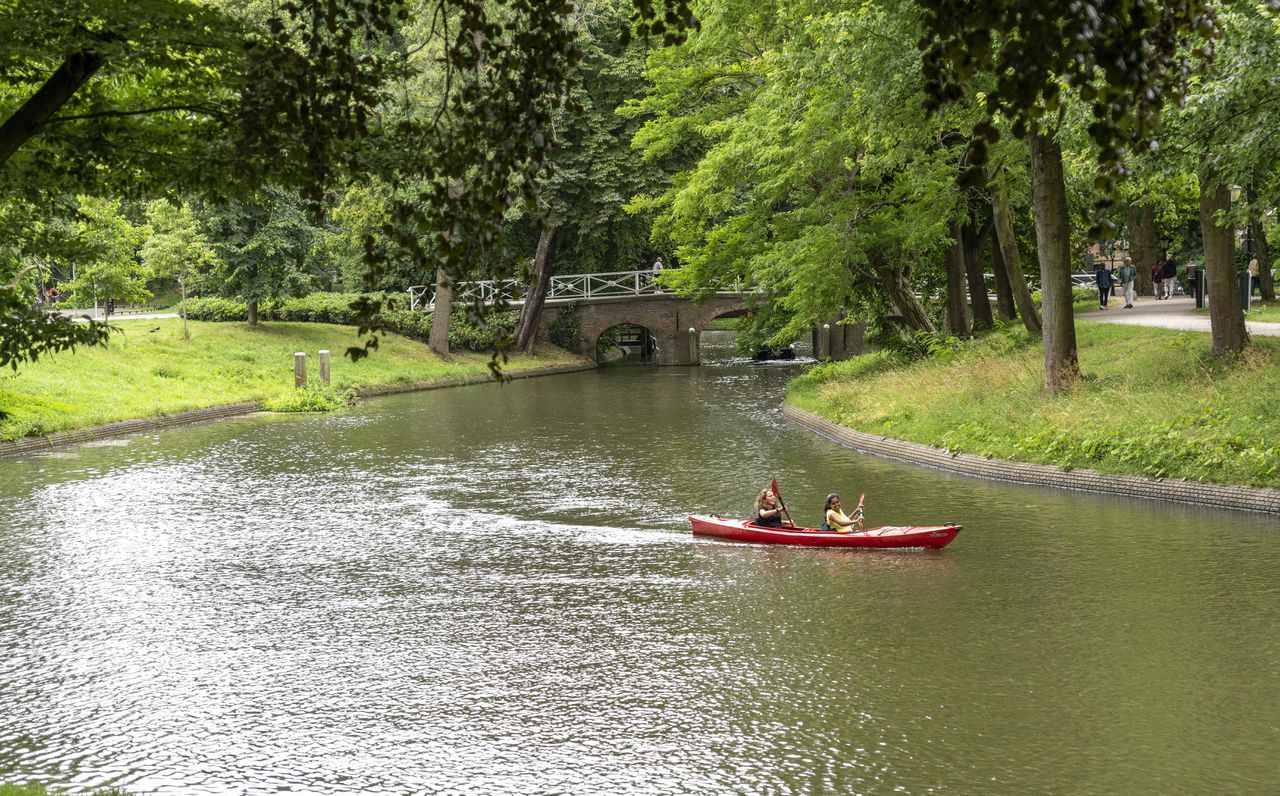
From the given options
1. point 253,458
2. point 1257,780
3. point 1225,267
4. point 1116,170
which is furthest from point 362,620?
point 1225,267

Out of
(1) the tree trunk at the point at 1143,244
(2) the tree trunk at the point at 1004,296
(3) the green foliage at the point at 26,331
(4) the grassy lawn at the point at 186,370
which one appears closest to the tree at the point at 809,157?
(2) the tree trunk at the point at 1004,296

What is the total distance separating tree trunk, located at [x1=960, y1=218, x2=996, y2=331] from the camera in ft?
125

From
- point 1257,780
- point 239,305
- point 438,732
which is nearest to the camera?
point 1257,780

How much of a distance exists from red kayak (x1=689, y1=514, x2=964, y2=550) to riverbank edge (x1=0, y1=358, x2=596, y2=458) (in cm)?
836

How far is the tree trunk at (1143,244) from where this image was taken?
172ft

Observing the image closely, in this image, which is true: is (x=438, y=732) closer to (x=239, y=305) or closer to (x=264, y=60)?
(x=264, y=60)

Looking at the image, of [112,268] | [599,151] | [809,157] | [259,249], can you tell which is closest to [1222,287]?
[809,157]

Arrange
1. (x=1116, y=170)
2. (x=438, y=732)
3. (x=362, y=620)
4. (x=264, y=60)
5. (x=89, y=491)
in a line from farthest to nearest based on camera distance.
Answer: (x=89, y=491) < (x=362, y=620) < (x=438, y=732) < (x=264, y=60) < (x=1116, y=170)

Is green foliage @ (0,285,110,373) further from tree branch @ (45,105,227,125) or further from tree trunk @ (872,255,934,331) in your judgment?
tree trunk @ (872,255,934,331)

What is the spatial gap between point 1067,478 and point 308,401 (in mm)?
26395

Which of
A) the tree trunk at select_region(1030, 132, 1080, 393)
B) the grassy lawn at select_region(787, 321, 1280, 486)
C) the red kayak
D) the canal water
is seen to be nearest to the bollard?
the grassy lawn at select_region(787, 321, 1280, 486)

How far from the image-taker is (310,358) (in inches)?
1951

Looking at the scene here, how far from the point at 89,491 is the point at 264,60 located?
19.2 metres

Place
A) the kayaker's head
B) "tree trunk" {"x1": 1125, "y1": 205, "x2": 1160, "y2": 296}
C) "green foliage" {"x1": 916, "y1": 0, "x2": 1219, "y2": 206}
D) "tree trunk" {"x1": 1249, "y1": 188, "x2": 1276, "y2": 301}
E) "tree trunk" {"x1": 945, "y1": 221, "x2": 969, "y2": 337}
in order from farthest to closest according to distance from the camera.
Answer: "tree trunk" {"x1": 1125, "y1": 205, "x2": 1160, "y2": 296} → "tree trunk" {"x1": 1249, "y1": 188, "x2": 1276, "y2": 301} → "tree trunk" {"x1": 945, "y1": 221, "x2": 969, "y2": 337} → the kayaker's head → "green foliage" {"x1": 916, "y1": 0, "x2": 1219, "y2": 206}
